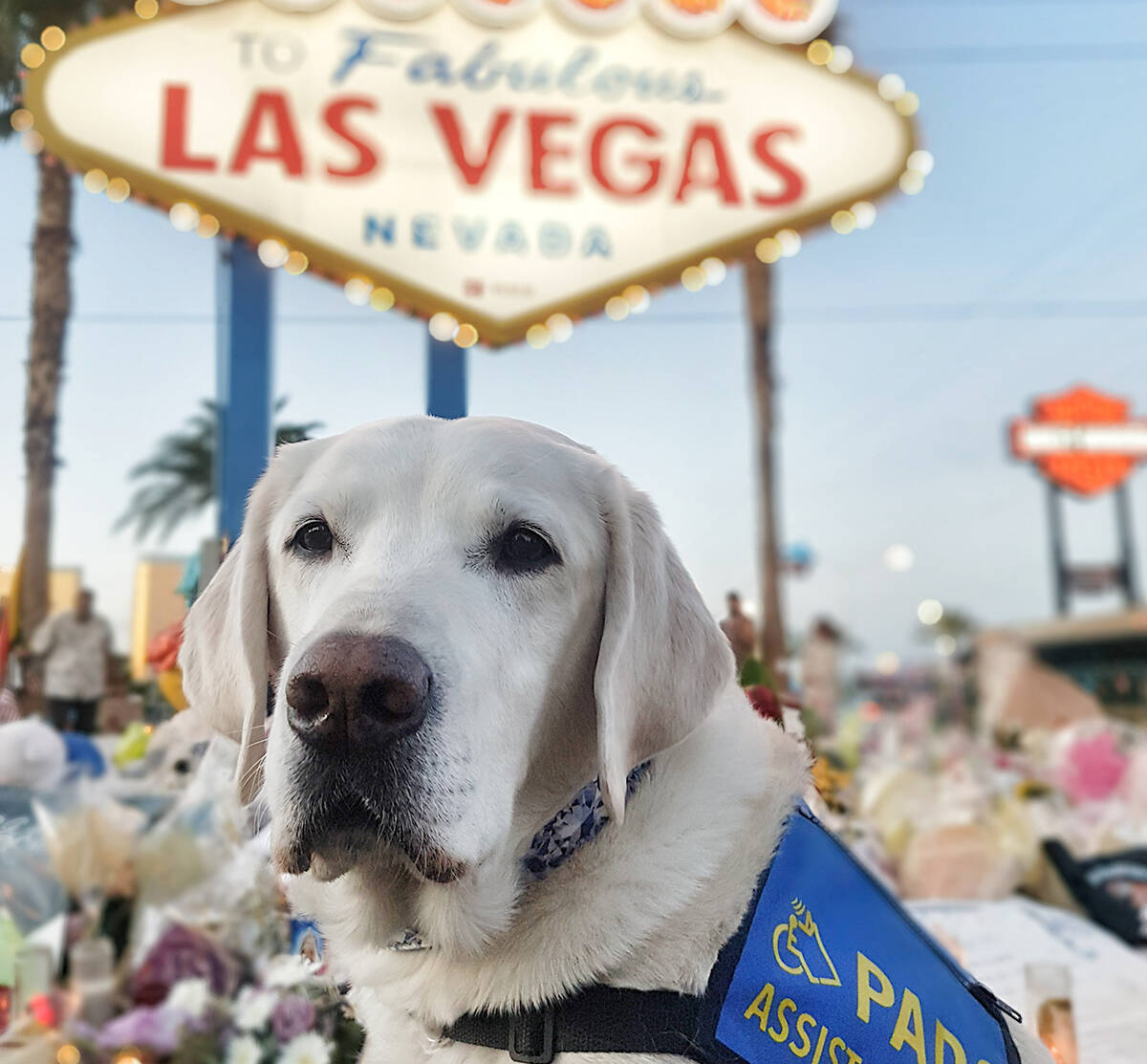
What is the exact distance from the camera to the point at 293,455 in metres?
1.25

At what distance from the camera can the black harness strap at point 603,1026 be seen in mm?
1128

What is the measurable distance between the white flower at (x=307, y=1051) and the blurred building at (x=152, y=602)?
734mm

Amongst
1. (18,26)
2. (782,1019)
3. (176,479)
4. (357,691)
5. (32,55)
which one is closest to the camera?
(357,691)

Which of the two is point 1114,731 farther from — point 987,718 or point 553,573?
point 553,573

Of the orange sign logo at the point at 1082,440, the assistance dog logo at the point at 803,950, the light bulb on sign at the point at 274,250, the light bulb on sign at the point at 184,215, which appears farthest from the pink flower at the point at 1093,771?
the orange sign logo at the point at 1082,440

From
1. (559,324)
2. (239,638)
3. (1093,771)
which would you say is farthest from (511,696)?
(1093,771)

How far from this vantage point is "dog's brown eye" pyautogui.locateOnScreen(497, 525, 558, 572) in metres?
1.17

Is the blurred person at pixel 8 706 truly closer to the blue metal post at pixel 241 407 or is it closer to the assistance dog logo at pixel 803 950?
the blue metal post at pixel 241 407

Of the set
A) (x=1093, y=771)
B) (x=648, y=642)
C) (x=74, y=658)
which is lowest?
(x=1093, y=771)

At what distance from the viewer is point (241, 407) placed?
155cm

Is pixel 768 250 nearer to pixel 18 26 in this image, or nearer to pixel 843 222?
pixel 843 222

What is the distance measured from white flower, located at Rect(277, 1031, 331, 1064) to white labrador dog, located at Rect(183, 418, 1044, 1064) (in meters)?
0.50

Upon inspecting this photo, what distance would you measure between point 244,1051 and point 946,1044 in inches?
50.9

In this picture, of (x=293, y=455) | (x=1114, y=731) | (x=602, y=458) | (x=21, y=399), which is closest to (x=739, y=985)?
(x=602, y=458)
